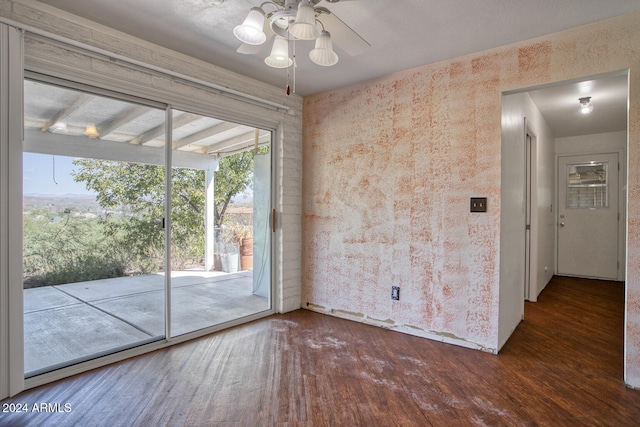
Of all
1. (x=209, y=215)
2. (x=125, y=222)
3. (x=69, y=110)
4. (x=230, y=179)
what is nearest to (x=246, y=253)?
(x=209, y=215)

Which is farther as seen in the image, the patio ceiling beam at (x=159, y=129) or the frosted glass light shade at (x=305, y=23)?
the patio ceiling beam at (x=159, y=129)

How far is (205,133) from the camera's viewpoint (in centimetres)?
312

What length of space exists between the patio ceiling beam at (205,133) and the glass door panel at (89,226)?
202mm

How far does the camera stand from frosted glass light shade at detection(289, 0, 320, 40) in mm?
1536

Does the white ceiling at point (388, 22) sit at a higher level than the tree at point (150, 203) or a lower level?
higher

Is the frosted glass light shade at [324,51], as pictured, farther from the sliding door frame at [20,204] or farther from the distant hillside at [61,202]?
the distant hillside at [61,202]

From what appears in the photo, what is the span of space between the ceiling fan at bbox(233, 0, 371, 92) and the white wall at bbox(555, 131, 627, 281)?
560 centimetres

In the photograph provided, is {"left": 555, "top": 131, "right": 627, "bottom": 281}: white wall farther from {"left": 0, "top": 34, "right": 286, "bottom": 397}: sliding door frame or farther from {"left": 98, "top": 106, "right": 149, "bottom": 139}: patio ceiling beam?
{"left": 98, "top": 106, "right": 149, "bottom": 139}: patio ceiling beam

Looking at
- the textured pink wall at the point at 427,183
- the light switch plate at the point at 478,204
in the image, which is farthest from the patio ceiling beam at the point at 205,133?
the light switch plate at the point at 478,204

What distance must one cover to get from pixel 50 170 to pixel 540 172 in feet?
16.9

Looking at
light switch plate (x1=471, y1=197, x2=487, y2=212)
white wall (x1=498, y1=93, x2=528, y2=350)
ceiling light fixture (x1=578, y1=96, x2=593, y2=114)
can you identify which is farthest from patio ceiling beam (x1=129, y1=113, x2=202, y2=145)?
ceiling light fixture (x1=578, y1=96, x2=593, y2=114)

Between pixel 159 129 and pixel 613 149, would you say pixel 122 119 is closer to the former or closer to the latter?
pixel 159 129

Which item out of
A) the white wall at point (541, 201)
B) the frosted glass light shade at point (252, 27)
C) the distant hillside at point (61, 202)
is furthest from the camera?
the white wall at point (541, 201)

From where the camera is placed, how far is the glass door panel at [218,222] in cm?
298
